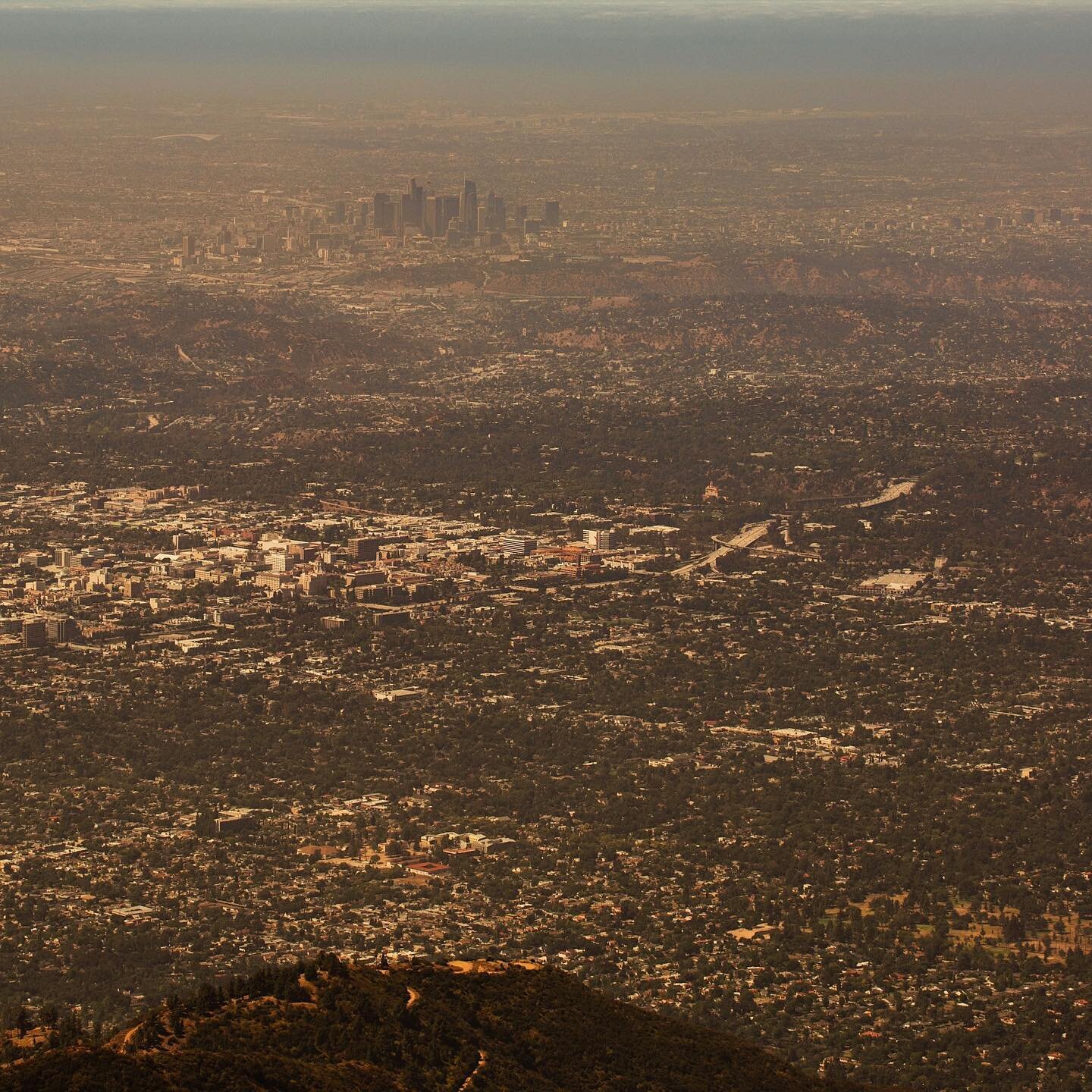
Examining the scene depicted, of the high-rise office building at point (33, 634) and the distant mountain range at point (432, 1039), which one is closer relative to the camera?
the distant mountain range at point (432, 1039)

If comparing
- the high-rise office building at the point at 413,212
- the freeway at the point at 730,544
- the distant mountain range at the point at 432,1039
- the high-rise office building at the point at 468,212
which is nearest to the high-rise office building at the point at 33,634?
the freeway at the point at 730,544

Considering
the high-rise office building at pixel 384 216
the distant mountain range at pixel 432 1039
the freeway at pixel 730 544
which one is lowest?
the high-rise office building at pixel 384 216

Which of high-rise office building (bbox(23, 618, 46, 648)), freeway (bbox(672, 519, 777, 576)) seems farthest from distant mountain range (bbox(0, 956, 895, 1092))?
freeway (bbox(672, 519, 777, 576))

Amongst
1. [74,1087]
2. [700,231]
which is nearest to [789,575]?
[74,1087]

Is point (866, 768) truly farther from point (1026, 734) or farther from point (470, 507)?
point (470, 507)

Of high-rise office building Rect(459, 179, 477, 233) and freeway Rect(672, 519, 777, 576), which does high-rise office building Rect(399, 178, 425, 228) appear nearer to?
high-rise office building Rect(459, 179, 477, 233)

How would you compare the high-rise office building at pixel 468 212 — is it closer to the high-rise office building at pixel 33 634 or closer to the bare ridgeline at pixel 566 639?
the bare ridgeline at pixel 566 639
